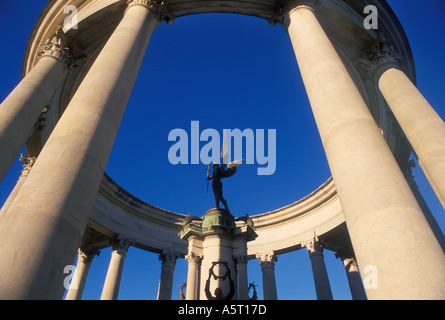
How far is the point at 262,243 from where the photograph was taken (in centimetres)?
5191

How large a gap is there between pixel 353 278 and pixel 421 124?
119 ft

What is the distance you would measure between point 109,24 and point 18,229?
89.4ft

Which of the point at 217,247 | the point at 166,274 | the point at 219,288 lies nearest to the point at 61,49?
the point at 217,247

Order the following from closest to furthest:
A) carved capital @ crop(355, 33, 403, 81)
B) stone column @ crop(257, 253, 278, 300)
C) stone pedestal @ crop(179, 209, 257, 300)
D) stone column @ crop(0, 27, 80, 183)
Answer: stone pedestal @ crop(179, 209, 257, 300) < stone column @ crop(0, 27, 80, 183) < carved capital @ crop(355, 33, 403, 81) < stone column @ crop(257, 253, 278, 300)

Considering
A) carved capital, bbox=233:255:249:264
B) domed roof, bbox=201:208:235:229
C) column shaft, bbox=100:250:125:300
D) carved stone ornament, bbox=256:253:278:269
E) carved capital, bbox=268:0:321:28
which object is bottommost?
carved capital, bbox=233:255:249:264

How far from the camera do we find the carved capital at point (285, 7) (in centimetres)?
2111

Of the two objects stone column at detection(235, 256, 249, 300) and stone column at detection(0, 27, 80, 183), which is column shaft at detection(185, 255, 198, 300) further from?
stone column at detection(0, 27, 80, 183)

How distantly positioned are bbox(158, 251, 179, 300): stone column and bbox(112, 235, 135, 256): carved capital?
24.5 feet

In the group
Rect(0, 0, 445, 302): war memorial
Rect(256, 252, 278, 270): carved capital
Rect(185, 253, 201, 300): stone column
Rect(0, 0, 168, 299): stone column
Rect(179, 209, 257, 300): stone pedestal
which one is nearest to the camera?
Rect(0, 0, 168, 299): stone column

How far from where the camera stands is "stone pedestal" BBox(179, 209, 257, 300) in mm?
18203

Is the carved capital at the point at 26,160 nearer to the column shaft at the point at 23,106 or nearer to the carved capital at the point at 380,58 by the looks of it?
the column shaft at the point at 23,106

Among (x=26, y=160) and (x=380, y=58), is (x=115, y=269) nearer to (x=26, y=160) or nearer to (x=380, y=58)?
(x=26, y=160)

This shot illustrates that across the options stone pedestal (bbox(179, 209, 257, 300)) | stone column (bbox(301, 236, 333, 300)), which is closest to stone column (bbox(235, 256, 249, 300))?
stone pedestal (bbox(179, 209, 257, 300))
